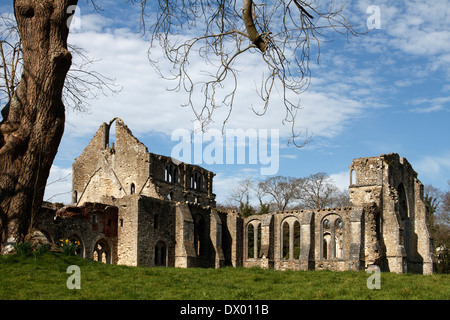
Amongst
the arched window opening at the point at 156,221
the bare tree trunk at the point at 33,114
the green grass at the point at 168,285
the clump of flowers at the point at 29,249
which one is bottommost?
the green grass at the point at 168,285

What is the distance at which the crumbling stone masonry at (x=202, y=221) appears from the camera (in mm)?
31422

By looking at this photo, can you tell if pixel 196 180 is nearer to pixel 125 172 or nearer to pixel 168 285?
pixel 125 172

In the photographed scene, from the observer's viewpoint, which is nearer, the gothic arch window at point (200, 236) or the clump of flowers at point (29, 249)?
the clump of flowers at point (29, 249)

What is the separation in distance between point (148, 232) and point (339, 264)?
12656 mm

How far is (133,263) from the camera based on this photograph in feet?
101

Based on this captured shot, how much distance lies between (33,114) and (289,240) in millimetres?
30614

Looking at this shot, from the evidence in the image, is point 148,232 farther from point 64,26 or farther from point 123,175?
point 64,26

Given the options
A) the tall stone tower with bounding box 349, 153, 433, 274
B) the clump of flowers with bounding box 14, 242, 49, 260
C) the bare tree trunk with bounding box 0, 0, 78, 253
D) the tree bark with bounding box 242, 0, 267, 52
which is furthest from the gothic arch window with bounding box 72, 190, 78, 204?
the tree bark with bounding box 242, 0, 267, 52

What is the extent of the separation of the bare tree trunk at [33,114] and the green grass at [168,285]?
3.88 feet

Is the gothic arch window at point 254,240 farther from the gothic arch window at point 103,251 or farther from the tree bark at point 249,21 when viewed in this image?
the tree bark at point 249,21

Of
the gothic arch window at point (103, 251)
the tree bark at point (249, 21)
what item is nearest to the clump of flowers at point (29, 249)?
the tree bark at point (249, 21)

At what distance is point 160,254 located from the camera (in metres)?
33.2

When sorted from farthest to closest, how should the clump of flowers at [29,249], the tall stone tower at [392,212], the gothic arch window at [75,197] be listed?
1. the gothic arch window at [75,197]
2. the tall stone tower at [392,212]
3. the clump of flowers at [29,249]

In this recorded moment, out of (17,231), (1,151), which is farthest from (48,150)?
(17,231)
